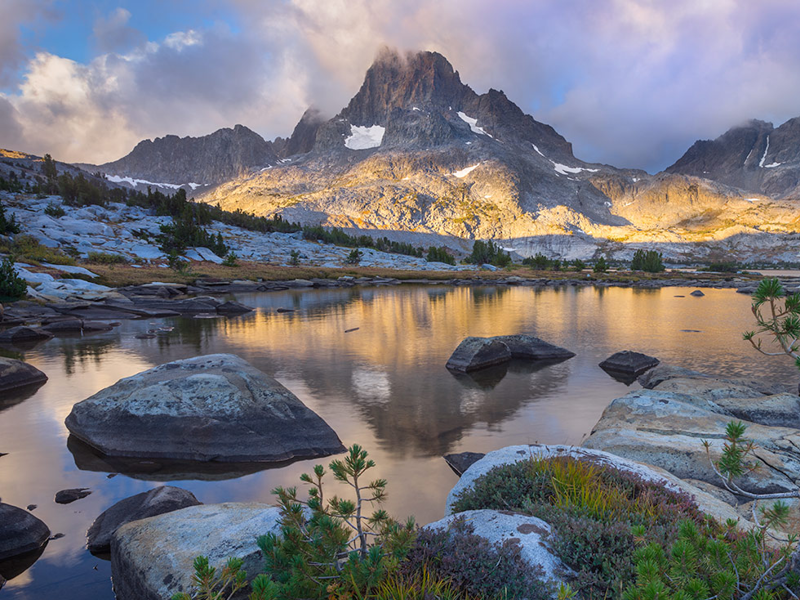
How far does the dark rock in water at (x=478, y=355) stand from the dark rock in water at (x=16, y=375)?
20.5 m

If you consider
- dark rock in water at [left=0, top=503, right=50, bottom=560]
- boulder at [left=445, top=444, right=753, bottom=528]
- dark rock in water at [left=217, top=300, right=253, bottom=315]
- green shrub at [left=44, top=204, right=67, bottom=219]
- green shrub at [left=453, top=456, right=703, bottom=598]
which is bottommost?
dark rock in water at [left=217, top=300, right=253, bottom=315]

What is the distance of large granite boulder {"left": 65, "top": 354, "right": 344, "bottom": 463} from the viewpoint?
12.6 m

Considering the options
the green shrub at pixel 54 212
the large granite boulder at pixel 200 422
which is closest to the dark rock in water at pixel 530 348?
the large granite boulder at pixel 200 422

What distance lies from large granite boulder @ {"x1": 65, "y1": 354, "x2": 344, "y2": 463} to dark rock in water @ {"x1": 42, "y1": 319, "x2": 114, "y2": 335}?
2610 cm

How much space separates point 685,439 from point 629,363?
13897mm

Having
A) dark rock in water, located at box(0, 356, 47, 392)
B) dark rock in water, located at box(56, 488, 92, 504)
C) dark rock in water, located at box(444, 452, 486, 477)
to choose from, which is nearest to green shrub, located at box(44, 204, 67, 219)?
dark rock in water, located at box(0, 356, 47, 392)

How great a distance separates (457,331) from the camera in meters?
37.9

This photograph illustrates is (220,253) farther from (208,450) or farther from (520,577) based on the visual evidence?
(520,577)

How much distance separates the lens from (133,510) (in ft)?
30.2

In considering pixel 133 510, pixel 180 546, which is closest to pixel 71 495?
pixel 133 510

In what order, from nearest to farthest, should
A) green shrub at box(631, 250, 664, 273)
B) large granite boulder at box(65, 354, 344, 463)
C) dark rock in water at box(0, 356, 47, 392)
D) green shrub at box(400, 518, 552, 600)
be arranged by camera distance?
green shrub at box(400, 518, 552, 600)
large granite boulder at box(65, 354, 344, 463)
dark rock in water at box(0, 356, 47, 392)
green shrub at box(631, 250, 664, 273)

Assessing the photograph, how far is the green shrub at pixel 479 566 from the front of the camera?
185 inches

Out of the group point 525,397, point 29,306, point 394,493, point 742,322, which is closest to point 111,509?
point 394,493

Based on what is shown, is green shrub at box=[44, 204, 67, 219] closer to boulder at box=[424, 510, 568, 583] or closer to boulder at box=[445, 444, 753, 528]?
boulder at box=[445, 444, 753, 528]
